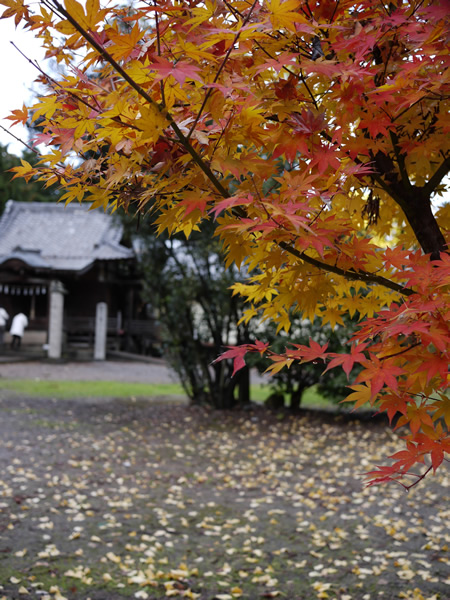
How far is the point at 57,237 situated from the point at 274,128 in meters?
22.8

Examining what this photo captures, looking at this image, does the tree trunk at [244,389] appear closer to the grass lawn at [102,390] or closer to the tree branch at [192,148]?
the grass lawn at [102,390]

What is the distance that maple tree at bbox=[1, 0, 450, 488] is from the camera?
1341mm

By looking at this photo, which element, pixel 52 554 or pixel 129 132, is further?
pixel 52 554

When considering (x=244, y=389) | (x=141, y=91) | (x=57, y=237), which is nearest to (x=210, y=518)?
(x=141, y=91)

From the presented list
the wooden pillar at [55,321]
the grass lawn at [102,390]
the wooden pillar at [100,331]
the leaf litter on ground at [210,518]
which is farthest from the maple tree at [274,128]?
the wooden pillar at [100,331]

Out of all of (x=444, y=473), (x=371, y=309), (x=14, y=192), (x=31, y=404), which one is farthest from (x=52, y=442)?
(x=14, y=192)

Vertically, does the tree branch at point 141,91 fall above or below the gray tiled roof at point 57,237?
below

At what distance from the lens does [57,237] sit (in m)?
23.1

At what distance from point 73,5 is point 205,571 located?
3426 millimetres

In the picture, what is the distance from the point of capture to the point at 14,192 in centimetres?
2738

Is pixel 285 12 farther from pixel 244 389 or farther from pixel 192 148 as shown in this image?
pixel 244 389

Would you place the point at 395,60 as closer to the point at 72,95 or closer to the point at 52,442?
the point at 72,95

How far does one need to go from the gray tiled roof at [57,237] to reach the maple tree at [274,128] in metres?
18.7

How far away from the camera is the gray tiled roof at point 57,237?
20.9 metres
